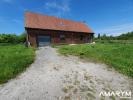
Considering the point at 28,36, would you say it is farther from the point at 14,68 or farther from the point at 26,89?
the point at 26,89

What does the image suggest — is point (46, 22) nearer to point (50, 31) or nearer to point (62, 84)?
point (50, 31)

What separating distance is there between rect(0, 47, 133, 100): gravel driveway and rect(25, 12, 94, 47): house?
12779mm

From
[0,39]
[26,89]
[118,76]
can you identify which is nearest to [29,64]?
[26,89]

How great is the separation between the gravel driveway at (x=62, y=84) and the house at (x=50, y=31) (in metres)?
12.8

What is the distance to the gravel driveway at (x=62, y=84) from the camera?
4457 millimetres

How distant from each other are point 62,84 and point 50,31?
16.5 m

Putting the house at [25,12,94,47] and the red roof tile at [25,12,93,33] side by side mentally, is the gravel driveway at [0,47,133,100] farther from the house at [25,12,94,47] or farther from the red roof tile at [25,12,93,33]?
the red roof tile at [25,12,93,33]

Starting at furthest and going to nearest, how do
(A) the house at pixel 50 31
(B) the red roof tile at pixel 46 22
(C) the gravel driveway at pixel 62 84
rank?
1. (B) the red roof tile at pixel 46 22
2. (A) the house at pixel 50 31
3. (C) the gravel driveway at pixel 62 84

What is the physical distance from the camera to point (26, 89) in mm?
4895

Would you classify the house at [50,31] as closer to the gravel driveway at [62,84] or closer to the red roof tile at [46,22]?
the red roof tile at [46,22]

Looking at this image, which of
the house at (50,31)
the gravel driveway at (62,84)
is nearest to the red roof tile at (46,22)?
the house at (50,31)

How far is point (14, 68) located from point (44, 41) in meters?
13.6

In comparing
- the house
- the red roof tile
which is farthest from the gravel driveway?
the red roof tile

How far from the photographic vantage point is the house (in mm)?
19234
